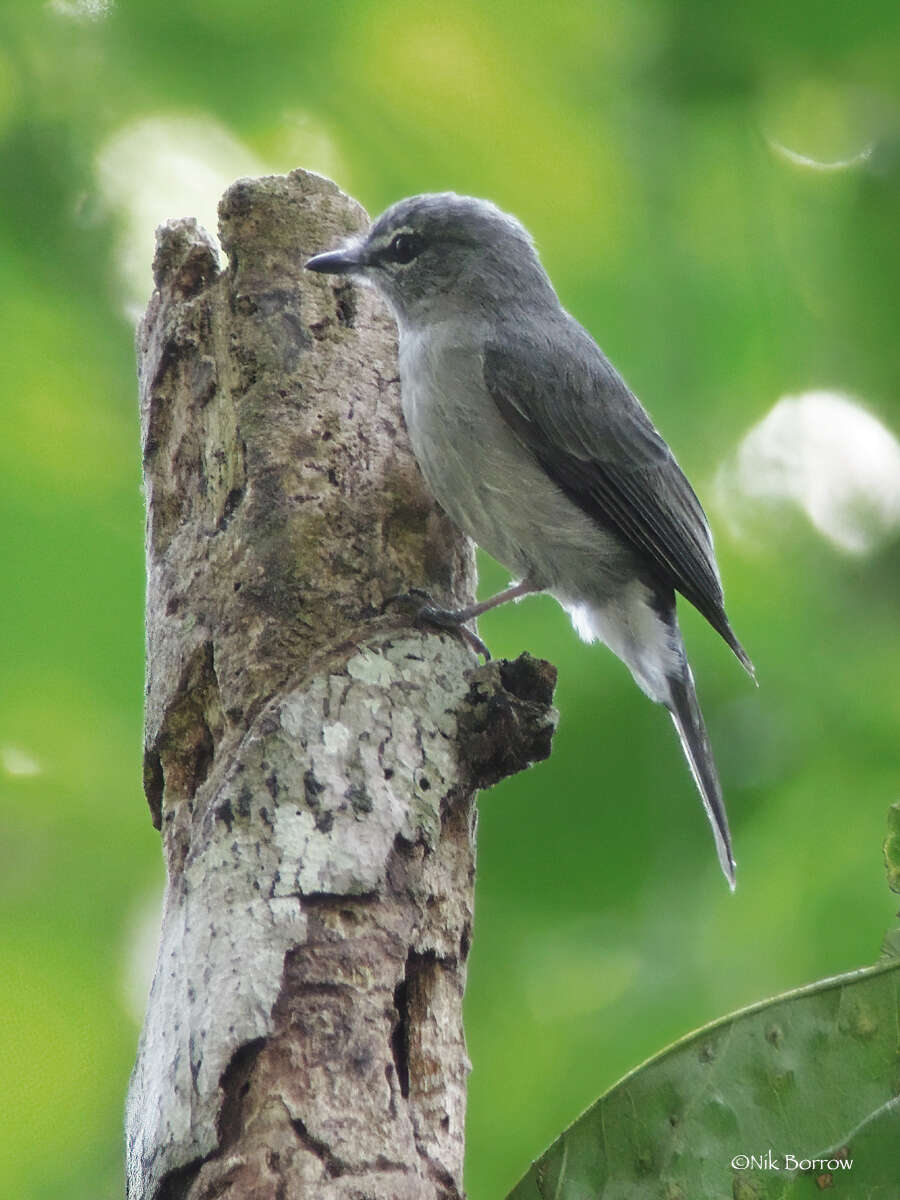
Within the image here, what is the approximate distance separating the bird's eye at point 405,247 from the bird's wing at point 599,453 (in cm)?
36

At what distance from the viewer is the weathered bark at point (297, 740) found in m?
1.92

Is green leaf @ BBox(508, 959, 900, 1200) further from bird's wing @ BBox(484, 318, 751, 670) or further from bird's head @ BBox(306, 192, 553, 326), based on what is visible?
bird's head @ BBox(306, 192, 553, 326)

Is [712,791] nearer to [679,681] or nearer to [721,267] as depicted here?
[679,681]

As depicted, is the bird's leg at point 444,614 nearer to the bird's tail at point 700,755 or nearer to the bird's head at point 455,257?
the bird's tail at point 700,755

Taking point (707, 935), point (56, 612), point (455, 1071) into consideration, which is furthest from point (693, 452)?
point (455, 1071)

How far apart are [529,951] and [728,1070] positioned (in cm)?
170

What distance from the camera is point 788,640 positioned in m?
4.12

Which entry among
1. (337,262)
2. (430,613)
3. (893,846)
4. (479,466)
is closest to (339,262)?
(337,262)

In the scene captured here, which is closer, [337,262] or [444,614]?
[444,614]

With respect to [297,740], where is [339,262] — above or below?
above

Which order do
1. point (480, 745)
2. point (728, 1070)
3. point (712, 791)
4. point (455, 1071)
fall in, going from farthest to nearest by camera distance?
point (712, 791) → point (480, 745) → point (455, 1071) → point (728, 1070)

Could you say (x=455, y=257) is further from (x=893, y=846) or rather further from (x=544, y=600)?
(x=893, y=846)

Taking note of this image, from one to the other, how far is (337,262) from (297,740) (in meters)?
1.47

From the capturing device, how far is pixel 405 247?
12.9 feet
